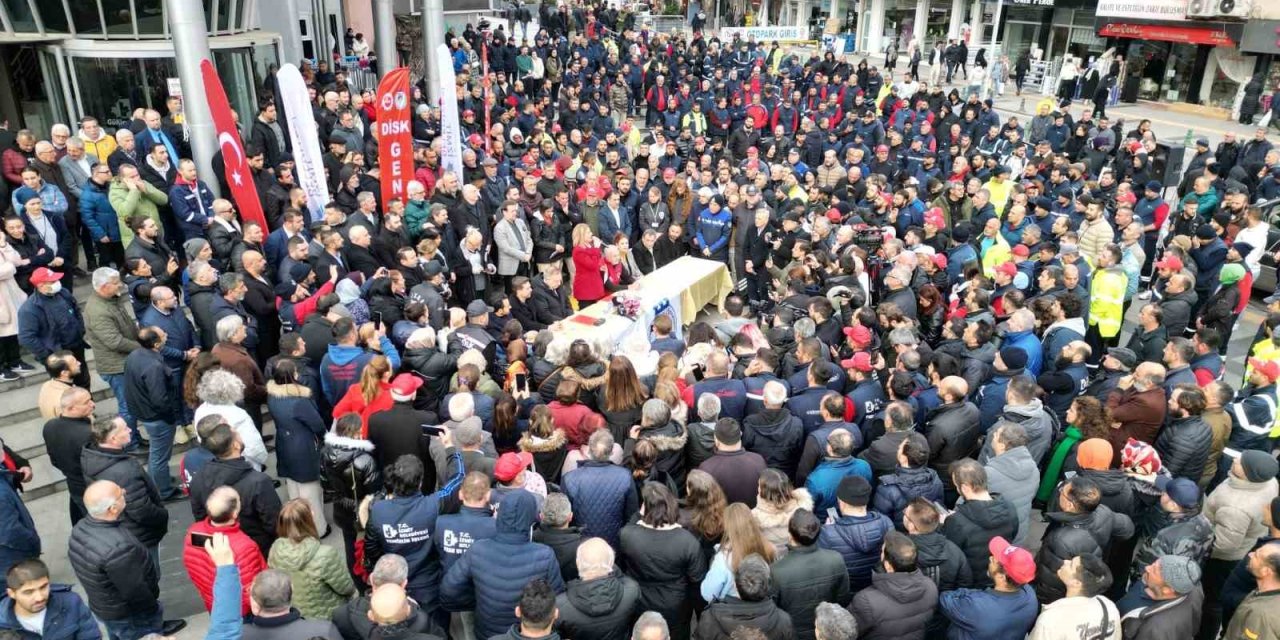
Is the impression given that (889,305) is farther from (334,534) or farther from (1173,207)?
(1173,207)

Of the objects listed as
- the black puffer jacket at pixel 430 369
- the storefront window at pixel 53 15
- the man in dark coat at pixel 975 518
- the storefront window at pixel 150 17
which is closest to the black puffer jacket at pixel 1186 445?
the man in dark coat at pixel 975 518

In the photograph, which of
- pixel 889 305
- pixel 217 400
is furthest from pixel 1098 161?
pixel 217 400

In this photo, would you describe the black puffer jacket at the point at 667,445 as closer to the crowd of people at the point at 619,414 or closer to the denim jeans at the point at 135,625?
the crowd of people at the point at 619,414

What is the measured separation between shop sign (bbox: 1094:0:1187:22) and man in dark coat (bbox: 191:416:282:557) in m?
29.7

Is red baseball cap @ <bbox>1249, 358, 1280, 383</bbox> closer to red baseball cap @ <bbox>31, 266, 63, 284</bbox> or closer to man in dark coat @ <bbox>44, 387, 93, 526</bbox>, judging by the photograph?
man in dark coat @ <bbox>44, 387, 93, 526</bbox>

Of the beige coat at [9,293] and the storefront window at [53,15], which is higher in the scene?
the storefront window at [53,15]

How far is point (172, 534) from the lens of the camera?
6.45 meters

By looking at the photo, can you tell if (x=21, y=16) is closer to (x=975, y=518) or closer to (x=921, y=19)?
(x=975, y=518)

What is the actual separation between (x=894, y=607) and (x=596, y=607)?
4.87ft

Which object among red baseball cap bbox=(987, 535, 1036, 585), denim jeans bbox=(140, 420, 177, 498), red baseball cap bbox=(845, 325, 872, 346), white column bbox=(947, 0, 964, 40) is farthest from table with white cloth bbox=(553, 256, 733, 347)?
white column bbox=(947, 0, 964, 40)

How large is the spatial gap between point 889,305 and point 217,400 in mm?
5549

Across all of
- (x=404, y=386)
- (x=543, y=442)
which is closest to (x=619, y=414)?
(x=543, y=442)

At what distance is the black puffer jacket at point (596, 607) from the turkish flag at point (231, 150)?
20.5ft

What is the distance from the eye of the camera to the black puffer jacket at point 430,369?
623 cm
